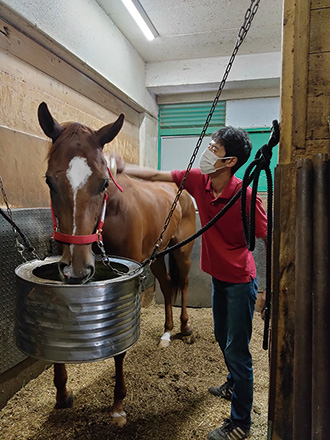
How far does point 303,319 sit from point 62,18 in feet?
9.17

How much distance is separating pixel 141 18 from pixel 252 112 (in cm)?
219

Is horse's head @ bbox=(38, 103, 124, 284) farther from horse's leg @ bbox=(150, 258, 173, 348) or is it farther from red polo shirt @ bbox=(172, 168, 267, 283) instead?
horse's leg @ bbox=(150, 258, 173, 348)

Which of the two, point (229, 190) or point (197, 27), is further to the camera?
point (197, 27)

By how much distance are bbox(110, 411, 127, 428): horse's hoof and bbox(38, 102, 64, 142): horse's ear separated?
161 cm

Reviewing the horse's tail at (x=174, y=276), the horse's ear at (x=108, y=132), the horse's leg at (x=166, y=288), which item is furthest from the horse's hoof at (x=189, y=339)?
the horse's ear at (x=108, y=132)

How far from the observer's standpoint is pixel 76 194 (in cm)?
132

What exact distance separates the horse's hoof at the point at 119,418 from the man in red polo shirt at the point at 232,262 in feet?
1.62

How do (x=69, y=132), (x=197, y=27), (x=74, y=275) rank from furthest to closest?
(x=197, y=27) < (x=69, y=132) < (x=74, y=275)

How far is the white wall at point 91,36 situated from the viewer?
213cm

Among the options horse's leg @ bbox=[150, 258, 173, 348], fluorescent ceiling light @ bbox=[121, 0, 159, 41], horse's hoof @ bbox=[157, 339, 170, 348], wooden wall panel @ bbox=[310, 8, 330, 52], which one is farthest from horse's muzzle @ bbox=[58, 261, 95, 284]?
fluorescent ceiling light @ bbox=[121, 0, 159, 41]

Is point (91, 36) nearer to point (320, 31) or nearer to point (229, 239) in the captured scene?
point (229, 239)

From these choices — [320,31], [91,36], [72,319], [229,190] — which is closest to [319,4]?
[320,31]

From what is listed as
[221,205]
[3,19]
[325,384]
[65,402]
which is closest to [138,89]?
[3,19]

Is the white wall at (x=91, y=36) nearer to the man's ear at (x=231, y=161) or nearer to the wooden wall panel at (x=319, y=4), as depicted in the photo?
the man's ear at (x=231, y=161)
